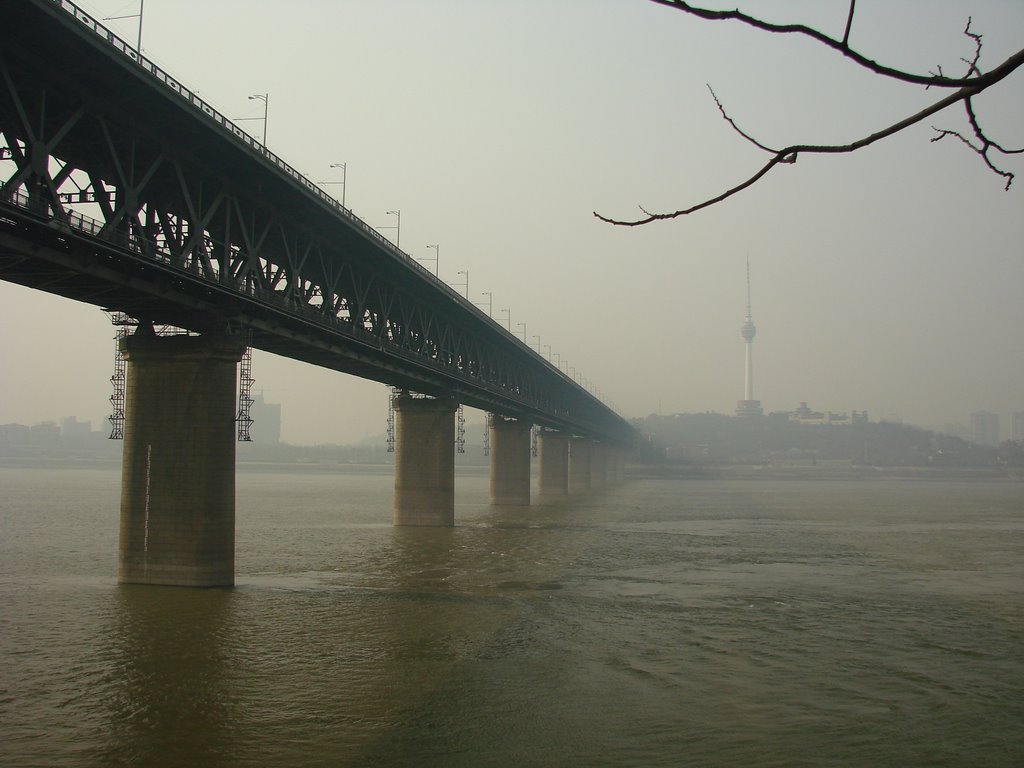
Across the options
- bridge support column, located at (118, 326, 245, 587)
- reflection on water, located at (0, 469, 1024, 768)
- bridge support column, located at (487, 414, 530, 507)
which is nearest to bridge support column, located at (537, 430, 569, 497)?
bridge support column, located at (487, 414, 530, 507)

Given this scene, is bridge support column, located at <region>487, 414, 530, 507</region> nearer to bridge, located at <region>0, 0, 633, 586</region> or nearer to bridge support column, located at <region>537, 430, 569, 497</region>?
bridge support column, located at <region>537, 430, 569, 497</region>

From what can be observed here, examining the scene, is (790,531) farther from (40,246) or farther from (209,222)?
(40,246)

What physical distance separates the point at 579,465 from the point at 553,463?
21.7m

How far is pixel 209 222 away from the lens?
122ft

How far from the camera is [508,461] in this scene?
336 ft

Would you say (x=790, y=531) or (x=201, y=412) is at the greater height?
(x=201, y=412)

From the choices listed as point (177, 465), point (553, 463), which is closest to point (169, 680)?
point (177, 465)

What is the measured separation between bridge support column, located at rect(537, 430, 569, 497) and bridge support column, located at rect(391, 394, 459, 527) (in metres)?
60.5

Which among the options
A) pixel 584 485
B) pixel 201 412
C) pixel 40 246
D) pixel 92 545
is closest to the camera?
pixel 40 246

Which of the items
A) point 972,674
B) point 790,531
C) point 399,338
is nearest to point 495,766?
point 972,674

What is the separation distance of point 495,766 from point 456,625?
14.5m

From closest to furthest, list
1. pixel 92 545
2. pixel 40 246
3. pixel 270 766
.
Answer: pixel 270 766
pixel 40 246
pixel 92 545

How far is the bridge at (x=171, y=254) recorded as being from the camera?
89.2ft

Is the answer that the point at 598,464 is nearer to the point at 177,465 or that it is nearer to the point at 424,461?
the point at 424,461
